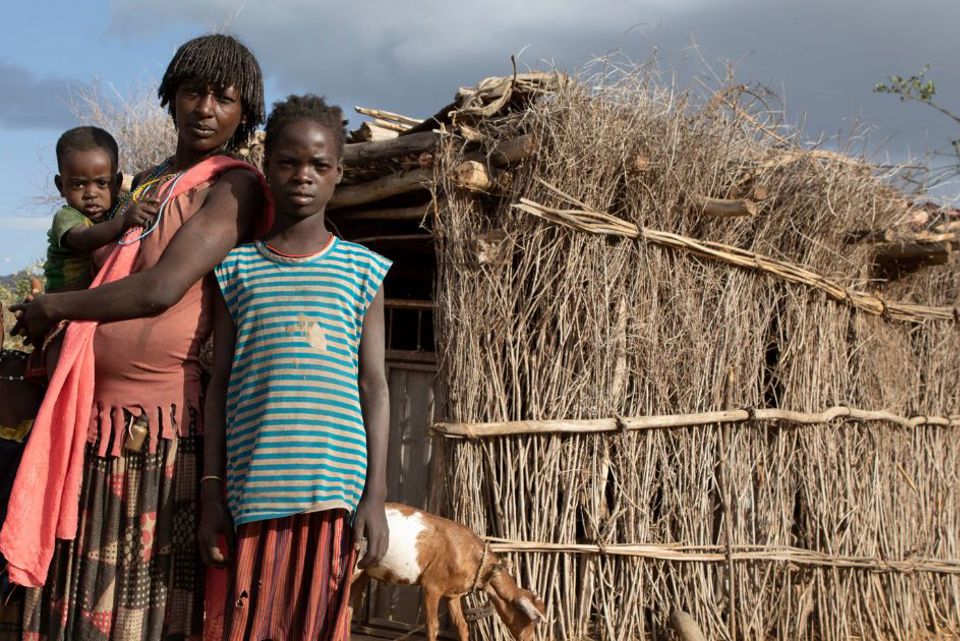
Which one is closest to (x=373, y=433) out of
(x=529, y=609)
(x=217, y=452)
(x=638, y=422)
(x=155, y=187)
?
(x=217, y=452)

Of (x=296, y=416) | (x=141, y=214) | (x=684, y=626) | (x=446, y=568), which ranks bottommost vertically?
(x=684, y=626)

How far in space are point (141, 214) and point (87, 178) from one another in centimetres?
81

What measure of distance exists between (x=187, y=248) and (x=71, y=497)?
1.91 ft

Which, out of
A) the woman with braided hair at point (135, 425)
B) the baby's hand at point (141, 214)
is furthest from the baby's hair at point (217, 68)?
the baby's hand at point (141, 214)

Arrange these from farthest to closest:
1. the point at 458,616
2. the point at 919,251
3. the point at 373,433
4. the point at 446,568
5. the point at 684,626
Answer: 1. the point at 919,251
2. the point at 684,626
3. the point at 458,616
4. the point at 446,568
5. the point at 373,433

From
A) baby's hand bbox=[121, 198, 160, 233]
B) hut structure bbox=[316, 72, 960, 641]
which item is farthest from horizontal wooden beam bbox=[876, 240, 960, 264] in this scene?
baby's hand bbox=[121, 198, 160, 233]

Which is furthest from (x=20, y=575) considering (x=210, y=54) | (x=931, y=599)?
(x=931, y=599)

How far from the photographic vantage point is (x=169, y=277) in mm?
1961

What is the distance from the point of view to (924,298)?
24.3ft

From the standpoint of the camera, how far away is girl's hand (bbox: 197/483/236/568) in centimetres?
198

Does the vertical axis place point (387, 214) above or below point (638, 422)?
above

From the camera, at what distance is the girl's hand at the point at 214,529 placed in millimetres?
1983

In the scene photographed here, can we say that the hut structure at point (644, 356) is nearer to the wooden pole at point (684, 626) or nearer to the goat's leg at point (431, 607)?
the wooden pole at point (684, 626)

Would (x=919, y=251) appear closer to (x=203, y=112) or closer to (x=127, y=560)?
(x=203, y=112)
